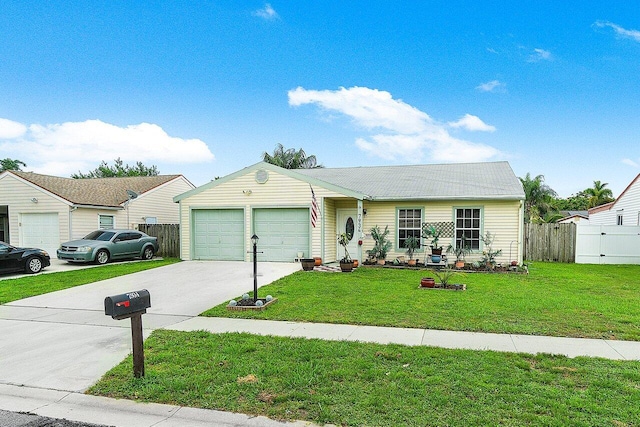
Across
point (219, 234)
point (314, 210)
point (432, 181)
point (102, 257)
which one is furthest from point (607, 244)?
point (102, 257)

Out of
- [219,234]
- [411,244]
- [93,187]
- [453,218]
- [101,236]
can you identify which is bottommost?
[411,244]

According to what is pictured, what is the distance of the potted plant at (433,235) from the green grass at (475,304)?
2453 mm

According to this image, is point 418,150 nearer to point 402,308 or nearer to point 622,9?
point 622,9

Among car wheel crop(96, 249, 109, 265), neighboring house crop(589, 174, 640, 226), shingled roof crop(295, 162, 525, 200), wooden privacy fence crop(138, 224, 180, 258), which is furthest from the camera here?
wooden privacy fence crop(138, 224, 180, 258)

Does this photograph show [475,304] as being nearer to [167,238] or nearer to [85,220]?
[167,238]

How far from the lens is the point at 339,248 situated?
50.1 feet

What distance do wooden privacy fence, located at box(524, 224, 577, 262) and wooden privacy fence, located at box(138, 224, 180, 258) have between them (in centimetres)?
1650

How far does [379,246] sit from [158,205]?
45.5 feet

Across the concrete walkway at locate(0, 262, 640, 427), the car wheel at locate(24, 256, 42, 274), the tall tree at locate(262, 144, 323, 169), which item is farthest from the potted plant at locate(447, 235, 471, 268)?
the tall tree at locate(262, 144, 323, 169)

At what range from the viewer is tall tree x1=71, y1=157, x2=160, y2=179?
146ft

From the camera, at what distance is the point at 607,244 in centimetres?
1541

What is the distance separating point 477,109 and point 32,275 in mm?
19131

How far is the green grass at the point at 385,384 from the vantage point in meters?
3.05

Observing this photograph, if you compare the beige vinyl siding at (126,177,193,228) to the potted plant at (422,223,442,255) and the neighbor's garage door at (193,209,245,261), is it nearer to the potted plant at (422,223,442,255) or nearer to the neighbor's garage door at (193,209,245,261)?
the neighbor's garage door at (193,209,245,261)
